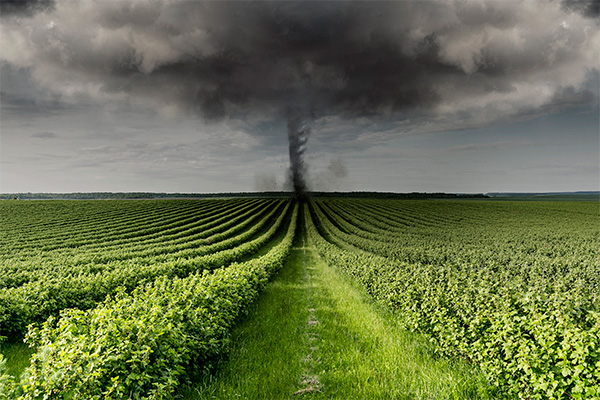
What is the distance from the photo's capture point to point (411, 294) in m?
9.77

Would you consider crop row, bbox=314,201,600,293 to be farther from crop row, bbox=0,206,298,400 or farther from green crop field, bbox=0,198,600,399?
crop row, bbox=0,206,298,400

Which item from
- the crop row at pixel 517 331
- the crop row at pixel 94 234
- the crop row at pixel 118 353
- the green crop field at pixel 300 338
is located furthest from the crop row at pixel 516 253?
the crop row at pixel 94 234

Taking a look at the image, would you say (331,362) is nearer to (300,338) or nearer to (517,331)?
(300,338)

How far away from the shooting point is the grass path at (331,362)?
6352mm

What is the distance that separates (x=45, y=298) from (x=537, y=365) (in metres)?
13.8

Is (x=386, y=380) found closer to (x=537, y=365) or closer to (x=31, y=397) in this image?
(x=537, y=365)

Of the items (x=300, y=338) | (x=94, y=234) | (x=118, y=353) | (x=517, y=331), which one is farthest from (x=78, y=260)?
(x=517, y=331)

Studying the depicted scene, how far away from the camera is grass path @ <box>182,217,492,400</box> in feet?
20.8

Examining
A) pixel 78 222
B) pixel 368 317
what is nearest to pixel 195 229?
pixel 78 222

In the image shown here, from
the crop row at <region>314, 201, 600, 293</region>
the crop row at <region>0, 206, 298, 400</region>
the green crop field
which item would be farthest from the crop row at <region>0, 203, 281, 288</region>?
the crop row at <region>314, 201, 600, 293</region>

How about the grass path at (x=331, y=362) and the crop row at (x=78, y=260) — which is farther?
the crop row at (x=78, y=260)

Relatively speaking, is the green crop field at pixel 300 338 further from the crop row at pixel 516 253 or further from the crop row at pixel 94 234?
the crop row at pixel 94 234

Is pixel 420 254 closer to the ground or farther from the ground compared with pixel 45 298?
closer to the ground

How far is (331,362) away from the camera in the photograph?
7.79 meters
